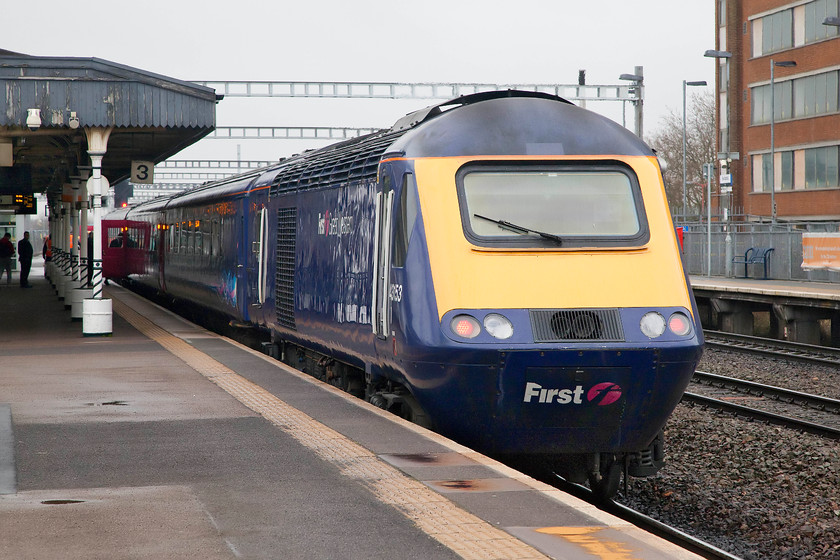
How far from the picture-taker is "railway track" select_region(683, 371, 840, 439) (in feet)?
39.2

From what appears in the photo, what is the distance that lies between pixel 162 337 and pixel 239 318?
7.44 ft

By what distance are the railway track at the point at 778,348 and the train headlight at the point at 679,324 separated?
33.7 ft

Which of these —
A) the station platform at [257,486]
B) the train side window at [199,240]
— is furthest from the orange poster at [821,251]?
the station platform at [257,486]

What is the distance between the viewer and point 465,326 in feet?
25.4

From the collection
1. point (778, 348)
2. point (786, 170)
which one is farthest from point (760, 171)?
point (778, 348)

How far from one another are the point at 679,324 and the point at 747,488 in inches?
85.8

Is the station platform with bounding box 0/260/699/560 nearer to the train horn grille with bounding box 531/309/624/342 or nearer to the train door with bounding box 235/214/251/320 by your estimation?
the train horn grille with bounding box 531/309/624/342

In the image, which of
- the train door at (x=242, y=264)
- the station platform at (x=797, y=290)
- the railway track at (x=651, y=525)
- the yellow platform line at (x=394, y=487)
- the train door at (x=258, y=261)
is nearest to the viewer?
the yellow platform line at (x=394, y=487)

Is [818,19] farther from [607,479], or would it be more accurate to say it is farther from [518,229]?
[518,229]

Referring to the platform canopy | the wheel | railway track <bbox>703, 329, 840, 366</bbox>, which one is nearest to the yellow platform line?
the wheel

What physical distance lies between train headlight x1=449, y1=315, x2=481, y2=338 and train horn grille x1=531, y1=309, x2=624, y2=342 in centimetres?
40

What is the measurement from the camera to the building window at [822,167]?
43.8 m

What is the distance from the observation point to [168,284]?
83.7ft

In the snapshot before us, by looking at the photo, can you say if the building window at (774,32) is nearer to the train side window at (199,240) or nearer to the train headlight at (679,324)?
the train side window at (199,240)
